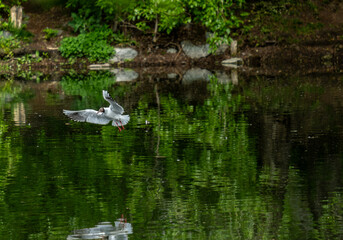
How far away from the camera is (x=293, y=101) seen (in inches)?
623

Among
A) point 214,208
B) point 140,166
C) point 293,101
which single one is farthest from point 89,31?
point 214,208

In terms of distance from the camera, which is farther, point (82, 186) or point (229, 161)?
point (229, 161)

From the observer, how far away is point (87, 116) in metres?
9.83

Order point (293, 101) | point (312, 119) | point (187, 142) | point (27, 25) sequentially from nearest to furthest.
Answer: point (187, 142) < point (312, 119) < point (293, 101) < point (27, 25)

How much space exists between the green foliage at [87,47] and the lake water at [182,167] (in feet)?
33.7

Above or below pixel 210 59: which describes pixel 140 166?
below

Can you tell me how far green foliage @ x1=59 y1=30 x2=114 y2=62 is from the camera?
27.3 metres

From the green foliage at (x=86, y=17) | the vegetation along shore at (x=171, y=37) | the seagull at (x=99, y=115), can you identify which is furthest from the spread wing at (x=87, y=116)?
the green foliage at (x=86, y=17)

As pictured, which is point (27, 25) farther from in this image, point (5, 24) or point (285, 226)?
point (285, 226)

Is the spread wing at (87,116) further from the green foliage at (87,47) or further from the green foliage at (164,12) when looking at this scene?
the green foliage at (87,47)

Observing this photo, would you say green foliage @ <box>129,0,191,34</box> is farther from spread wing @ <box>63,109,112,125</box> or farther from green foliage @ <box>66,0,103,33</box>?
spread wing @ <box>63,109,112,125</box>

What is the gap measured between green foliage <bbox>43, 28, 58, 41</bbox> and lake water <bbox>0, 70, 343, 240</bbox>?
11.8 metres

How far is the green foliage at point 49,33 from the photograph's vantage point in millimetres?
28350

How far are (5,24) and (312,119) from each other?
18.0 m
